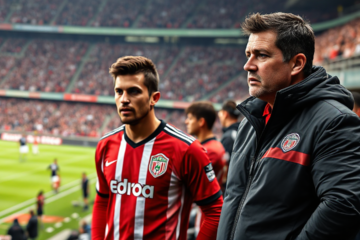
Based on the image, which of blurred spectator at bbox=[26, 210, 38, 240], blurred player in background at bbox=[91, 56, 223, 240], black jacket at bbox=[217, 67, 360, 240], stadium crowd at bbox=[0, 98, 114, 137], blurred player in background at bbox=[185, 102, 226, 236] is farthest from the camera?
stadium crowd at bbox=[0, 98, 114, 137]

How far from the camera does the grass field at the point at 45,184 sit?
1319 cm

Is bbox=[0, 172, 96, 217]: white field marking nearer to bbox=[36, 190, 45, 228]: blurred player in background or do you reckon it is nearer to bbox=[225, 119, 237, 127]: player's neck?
bbox=[36, 190, 45, 228]: blurred player in background

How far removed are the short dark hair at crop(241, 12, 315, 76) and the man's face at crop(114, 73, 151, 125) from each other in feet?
3.83

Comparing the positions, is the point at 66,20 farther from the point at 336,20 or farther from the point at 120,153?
the point at 120,153

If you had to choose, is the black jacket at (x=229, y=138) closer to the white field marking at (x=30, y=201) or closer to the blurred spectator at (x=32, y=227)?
the blurred spectator at (x=32, y=227)

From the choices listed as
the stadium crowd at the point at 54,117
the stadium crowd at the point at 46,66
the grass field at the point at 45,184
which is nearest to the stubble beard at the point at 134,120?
the grass field at the point at 45,184

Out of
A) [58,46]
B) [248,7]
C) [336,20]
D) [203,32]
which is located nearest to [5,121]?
[58,46]

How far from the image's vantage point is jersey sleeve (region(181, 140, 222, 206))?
2721 mm

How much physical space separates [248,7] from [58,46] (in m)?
23.4

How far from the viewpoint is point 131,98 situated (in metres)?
2.76

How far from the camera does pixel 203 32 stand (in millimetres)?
36531

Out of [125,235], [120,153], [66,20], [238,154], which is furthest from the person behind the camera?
[66,20]

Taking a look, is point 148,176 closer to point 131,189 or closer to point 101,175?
point 131,189

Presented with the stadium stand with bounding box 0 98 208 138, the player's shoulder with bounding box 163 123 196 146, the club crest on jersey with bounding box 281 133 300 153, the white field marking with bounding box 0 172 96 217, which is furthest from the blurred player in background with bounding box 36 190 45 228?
the stadium stand with bounding box 0 98 208 138
